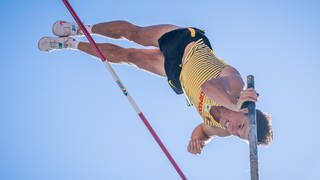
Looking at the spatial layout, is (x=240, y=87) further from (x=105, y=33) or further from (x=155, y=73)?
(x=105, y=33)

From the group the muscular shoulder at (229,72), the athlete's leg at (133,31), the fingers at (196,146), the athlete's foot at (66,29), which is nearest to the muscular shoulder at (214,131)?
the fingers at (196,146)

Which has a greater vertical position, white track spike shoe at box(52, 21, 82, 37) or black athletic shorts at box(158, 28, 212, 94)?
white track spike shoe at box(52, 21, 82, 37)

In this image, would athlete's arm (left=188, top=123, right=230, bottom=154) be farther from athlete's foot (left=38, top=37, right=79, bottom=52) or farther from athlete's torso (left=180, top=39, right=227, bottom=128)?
athlete's foot (left=38, top=37, right=79, bottom=52)

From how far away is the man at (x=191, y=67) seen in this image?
4625 millimetres

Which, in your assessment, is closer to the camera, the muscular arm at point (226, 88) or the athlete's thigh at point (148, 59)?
the muscular arm at point (226, 88)

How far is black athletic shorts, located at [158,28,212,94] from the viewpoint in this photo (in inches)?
211

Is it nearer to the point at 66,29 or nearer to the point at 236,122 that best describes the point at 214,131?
the point at 236,122

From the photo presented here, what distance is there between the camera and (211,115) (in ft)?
16.4

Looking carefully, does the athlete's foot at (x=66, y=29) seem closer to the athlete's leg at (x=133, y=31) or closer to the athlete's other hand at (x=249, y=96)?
the athlete's leg at (x=133, y=31)

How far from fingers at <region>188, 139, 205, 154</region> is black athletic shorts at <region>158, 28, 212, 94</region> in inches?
26.0

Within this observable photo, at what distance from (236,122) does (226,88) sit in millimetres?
422

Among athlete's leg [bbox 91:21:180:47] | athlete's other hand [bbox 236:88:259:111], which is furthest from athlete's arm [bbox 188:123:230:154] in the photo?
athlete's other hand [bbox 236:88:259:111]

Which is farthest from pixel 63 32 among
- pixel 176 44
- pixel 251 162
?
pixel 251 162

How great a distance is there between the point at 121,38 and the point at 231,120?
198 cm
